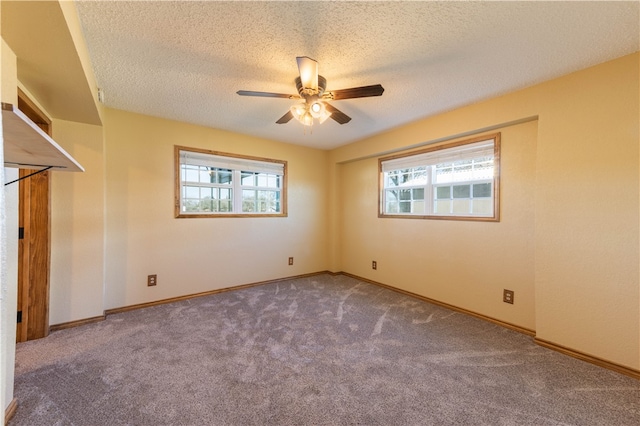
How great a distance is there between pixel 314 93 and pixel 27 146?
64.3 inches

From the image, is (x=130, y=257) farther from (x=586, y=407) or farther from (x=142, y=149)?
(x=586, y=407)

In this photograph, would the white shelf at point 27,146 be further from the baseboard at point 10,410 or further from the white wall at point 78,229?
the white wall at point 78,229

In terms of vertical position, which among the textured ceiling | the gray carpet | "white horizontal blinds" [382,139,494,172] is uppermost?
the textured ceiling

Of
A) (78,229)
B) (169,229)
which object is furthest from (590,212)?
(78,229)

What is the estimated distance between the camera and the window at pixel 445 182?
2834mm

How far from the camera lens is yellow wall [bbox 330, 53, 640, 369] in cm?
192

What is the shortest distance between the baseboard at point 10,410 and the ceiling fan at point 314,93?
A: 2.37m

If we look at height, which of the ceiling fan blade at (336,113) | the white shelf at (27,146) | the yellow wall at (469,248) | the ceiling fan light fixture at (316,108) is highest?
the ceiling fan blade at (336,113)

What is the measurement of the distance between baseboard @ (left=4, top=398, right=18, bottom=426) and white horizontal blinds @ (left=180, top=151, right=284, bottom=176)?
8.42ft

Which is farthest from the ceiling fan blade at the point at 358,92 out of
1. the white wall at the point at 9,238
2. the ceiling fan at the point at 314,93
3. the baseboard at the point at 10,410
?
the baseboard at the point at 10,410

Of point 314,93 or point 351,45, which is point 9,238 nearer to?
point 314,93

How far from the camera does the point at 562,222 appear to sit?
2.19m

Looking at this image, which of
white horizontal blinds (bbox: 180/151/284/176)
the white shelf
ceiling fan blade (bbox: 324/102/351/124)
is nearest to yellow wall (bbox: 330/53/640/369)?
ceiling fan blade (bbox: 324/102/351/124)

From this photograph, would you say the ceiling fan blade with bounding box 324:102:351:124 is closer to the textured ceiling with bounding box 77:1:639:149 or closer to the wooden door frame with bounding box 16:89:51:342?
the textured ceiling with bounding box 77:1:639:149
